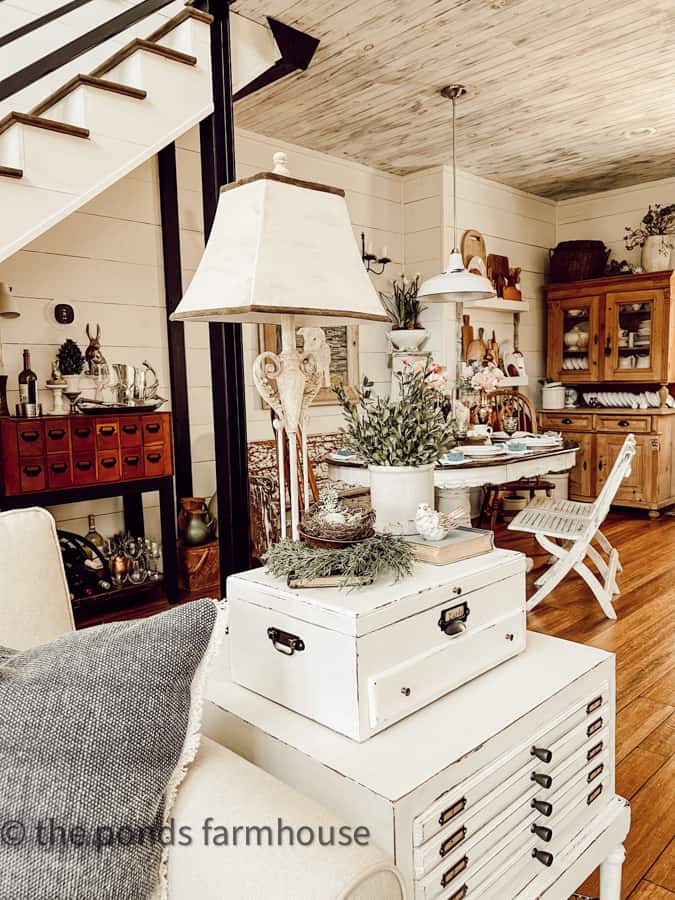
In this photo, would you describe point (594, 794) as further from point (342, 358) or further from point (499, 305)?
point (499, 305)

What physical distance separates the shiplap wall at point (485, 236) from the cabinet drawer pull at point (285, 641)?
4.22 m

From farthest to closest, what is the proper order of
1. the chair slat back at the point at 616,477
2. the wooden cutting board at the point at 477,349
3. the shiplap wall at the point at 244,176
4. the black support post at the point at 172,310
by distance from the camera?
the wooden cutting board at the point at 477,349 → the shiplap wall at the point at 244,176 → the black support post at the point at 172,310 → the chair slat back at the point at 616,477

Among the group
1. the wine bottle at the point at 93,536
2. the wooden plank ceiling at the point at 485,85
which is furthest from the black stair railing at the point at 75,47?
the wine bottle at the point at 93,536

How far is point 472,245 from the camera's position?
540 centimetres

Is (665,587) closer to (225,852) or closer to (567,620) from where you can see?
(567,620)

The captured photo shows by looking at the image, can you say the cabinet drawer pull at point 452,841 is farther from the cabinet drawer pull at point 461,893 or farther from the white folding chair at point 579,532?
the white folding chair at point 579,532

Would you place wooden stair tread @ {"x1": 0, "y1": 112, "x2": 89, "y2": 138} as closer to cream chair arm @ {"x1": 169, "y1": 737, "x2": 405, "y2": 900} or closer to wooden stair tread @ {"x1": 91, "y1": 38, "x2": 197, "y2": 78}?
wooden stair tread @ {"x1": 91, "y1": 38, "x2": 197, "y2": 78}

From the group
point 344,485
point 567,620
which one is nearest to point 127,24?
point 344,485

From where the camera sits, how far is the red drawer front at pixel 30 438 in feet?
9.97

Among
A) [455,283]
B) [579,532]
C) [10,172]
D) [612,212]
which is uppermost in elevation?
[612,212]

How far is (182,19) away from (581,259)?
414cm

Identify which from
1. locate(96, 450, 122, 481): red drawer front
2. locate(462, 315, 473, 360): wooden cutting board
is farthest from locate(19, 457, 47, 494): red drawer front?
locate(462, 315, 473, 360): wooden cutting board

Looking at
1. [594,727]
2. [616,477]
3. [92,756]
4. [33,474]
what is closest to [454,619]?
[594,727]

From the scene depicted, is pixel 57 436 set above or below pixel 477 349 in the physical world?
below
